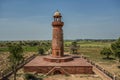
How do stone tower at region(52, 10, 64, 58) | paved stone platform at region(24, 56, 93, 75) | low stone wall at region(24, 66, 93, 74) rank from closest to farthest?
paved stone platform at region(24, 56, 93, 75) → low stone wall at region(24, 66, 93, 74) → stone tower at region(52, 10, 64, 58)

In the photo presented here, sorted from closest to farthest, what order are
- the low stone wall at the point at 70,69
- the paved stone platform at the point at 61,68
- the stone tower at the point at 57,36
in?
the paved stone platform at the point at 61,68, the low stone wall at the point at 70,69, the stone tower at the point at 57,36

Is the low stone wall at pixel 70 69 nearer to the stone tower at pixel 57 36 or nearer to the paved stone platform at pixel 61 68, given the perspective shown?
the paved stone platform at pixel 61 68

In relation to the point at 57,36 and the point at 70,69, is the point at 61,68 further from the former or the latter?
the point at 57,36

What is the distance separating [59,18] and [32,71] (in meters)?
11.3

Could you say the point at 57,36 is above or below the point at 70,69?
above

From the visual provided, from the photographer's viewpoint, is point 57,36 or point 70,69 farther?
point 57,36

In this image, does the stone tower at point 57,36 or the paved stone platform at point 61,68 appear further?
the stone tower at point 57,36

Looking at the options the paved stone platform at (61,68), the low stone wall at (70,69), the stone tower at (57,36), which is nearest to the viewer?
the paved stone platform at (61,68)

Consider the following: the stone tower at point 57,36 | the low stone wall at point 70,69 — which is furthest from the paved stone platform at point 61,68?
the stone tower at point 57,36

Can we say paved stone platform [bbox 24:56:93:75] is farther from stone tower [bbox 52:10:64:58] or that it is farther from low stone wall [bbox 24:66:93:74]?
stone tower [bbox 52:10:64:58]

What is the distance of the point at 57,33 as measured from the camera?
3619 centimetres

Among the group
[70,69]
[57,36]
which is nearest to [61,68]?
[70,69]

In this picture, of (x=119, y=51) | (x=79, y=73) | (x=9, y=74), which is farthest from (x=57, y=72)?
(x=119, y=51)

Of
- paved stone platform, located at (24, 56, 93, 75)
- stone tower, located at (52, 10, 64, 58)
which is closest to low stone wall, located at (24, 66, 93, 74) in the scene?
paved stone platform, located at (24, 56, 93, 75)
